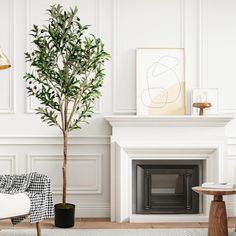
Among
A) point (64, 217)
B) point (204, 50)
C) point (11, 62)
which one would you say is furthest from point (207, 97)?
point (11, 62)

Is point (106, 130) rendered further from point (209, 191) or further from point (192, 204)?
point (209, 191)

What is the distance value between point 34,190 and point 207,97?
219cm

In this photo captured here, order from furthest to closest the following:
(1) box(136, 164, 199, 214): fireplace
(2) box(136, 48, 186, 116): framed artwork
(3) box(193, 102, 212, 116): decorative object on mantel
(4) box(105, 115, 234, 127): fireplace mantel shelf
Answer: (2) box(136, 48, 186, 116): framed artwork → (1) box(136, 164, 199, 214): fireplace → (3) box(193, 102, 212, 116): decorative object on mantel → (4) box(105, 115, 234, 127): fireplace mantel shelf


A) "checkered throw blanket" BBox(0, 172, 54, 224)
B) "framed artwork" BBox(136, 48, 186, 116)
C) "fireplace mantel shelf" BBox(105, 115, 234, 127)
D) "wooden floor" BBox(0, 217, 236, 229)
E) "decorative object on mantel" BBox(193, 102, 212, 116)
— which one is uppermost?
"framed artwork" BBox(136, 48, 186, 116)

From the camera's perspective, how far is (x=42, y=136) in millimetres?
5129

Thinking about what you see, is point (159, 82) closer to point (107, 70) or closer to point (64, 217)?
point (107, 70)

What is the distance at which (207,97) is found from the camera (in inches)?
202

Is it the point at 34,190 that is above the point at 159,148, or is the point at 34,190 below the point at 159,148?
below

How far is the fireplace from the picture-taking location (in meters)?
5.04

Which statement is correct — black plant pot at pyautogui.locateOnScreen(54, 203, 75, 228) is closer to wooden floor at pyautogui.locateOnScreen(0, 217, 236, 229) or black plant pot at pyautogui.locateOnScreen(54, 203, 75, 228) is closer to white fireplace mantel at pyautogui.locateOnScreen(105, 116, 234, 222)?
wooden floor at pyautogui.locateOnScreen(0, 217, 236, 229)

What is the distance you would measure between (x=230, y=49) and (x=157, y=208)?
191 centimetres

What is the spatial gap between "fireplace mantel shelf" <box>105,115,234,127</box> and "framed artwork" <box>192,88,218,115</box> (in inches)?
10.0

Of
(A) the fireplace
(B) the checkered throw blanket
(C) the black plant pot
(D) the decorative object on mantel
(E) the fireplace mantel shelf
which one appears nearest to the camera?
(B) the checkered throw blanket

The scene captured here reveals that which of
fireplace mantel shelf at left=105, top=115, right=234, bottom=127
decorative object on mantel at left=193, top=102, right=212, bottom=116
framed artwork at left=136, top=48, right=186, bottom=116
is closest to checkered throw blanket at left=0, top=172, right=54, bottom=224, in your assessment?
fireplace mantel shelf at left=105, top=115, right=234, bottom=127
